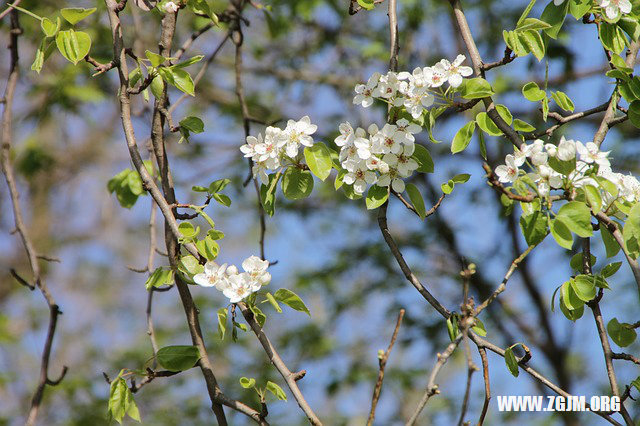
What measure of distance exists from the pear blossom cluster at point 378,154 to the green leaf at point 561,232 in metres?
0.26

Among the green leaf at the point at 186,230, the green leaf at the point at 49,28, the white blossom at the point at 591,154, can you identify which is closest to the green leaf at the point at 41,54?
the green leaf at the point at 49,28

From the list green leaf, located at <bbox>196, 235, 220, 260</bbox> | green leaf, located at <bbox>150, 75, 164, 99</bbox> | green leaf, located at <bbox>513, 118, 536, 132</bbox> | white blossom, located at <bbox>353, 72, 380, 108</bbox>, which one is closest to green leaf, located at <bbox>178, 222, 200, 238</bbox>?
green leaf, located at <bbox>196, 235, 220, 260</bbox>

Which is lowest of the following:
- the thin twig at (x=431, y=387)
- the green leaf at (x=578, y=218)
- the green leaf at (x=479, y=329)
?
the thin twig at (x=431, y=387)

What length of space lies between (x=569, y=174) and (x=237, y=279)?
0.56m

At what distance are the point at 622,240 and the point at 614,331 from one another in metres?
0.21

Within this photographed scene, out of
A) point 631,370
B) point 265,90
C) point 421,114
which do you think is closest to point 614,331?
point 421,114

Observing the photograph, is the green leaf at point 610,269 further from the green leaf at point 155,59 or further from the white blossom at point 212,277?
the green leaf at point 155,59

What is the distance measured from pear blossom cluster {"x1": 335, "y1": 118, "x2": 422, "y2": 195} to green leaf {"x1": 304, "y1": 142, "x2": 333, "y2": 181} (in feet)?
0.09

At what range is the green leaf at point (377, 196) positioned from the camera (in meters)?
1.21

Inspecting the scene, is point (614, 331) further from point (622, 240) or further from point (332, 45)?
point (332, 45)

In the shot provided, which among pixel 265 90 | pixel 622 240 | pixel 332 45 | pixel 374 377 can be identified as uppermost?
pixel 332 45

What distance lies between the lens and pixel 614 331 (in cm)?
121

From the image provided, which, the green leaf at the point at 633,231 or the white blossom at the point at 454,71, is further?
the white blossom at the point at 454,71

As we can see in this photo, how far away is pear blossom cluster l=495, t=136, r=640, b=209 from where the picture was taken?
1061mm
